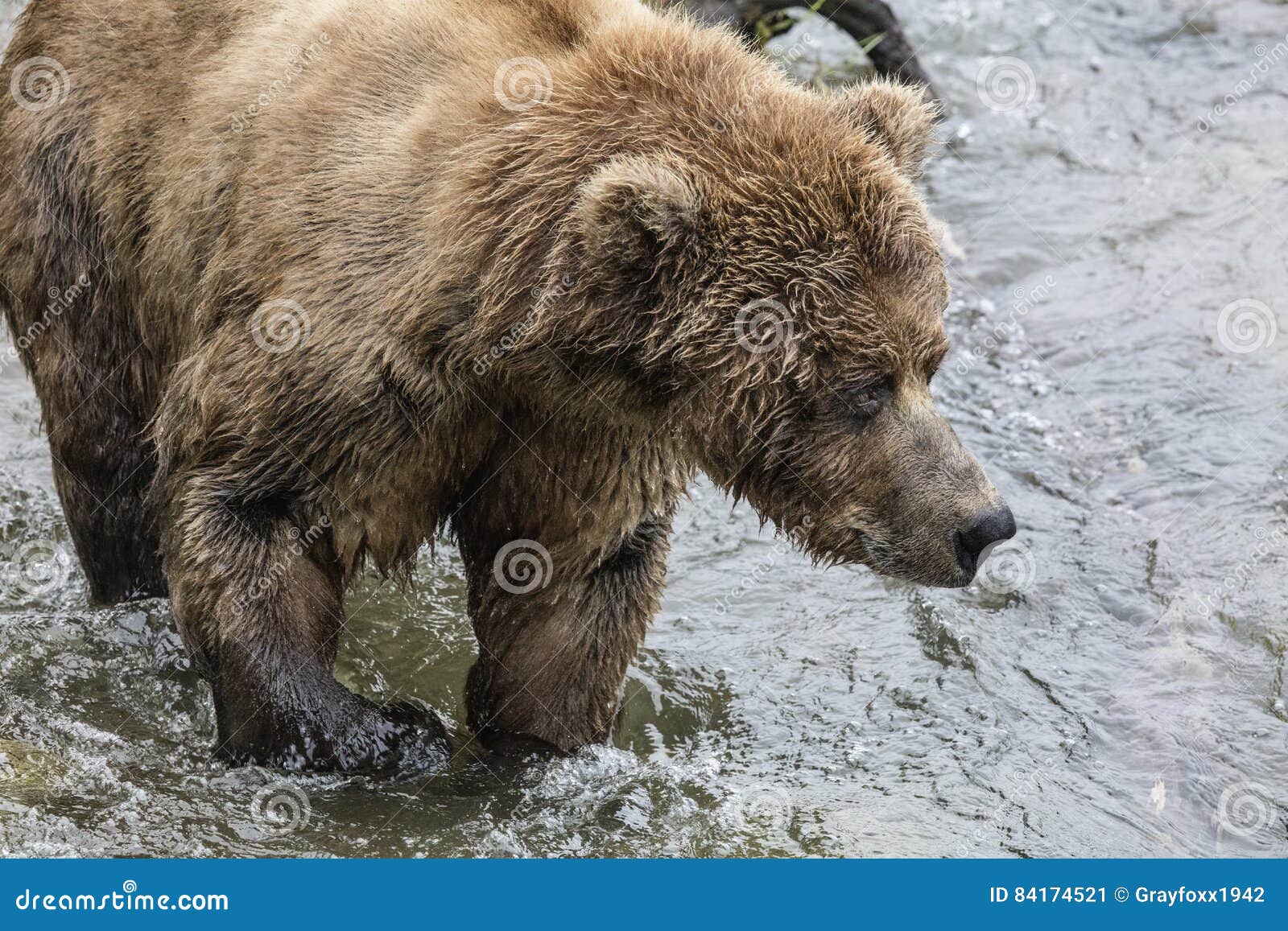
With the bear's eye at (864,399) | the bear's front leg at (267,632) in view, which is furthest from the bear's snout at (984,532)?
the bear's front leg at (267,632)

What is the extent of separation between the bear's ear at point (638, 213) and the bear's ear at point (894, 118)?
819mm

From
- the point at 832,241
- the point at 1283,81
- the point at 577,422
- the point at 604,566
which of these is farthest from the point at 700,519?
the point at 1283,81

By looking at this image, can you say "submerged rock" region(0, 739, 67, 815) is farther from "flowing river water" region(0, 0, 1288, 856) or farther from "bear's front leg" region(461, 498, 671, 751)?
"bear's front leg" region(461, 498, 671, 751)

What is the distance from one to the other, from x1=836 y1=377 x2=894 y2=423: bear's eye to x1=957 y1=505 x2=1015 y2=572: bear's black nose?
0.44 metres

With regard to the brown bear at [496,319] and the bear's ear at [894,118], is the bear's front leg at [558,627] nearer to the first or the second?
the brown bear at [496,319]

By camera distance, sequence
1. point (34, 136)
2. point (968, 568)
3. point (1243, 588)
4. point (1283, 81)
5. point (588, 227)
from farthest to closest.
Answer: point (1283, 81) → point (1243, 588) → point (34, 136) → point (968, 568) → point (588, 227)

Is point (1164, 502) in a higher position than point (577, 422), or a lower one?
lower

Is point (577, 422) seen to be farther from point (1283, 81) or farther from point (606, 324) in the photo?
point (1283, 81)

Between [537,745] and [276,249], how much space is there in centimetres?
202

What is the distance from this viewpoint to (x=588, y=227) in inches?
171

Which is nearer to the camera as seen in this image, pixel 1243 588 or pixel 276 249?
pixel 276 249

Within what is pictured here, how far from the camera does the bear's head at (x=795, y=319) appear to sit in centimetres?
442

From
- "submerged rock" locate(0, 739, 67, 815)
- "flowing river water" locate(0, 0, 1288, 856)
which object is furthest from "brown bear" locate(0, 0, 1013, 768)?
"submerged rock" locate(0, 739, 67, 815)

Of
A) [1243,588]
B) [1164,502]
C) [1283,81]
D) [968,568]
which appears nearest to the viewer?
[968,568]
